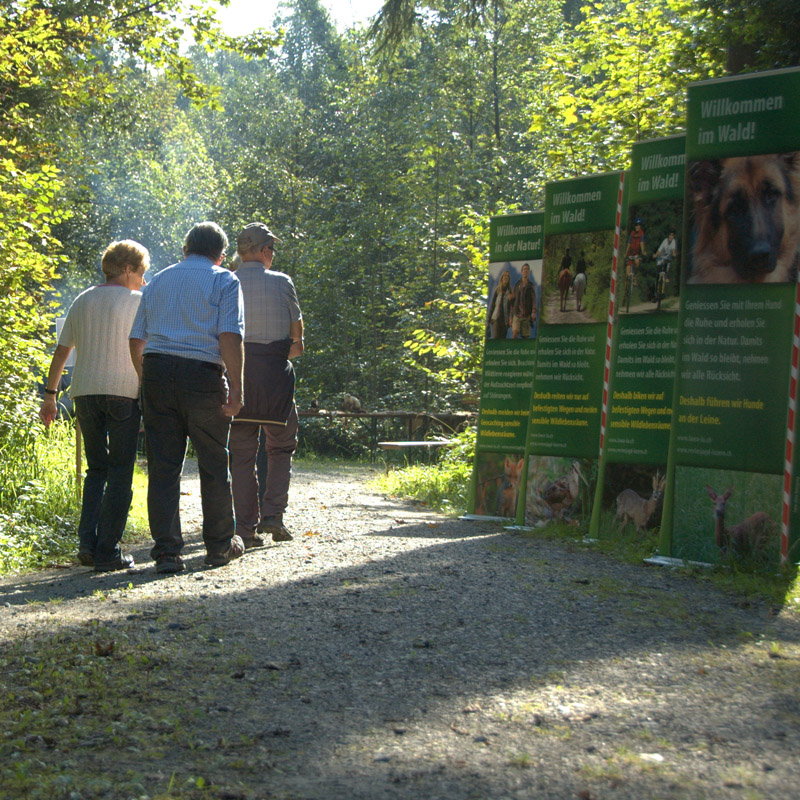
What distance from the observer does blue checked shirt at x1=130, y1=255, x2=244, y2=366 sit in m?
6.42

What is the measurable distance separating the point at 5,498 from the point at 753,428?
5.84 metres

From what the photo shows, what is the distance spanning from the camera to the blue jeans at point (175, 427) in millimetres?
6406

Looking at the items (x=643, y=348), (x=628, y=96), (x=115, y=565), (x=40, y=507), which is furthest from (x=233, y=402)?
(x=628, y=96)

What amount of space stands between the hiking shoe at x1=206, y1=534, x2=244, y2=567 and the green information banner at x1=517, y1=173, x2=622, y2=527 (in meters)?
2.86

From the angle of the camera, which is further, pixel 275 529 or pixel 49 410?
pixel 275 529

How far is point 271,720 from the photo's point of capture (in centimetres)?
360

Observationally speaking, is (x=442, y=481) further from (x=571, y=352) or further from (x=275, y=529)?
(x=275, y=529)

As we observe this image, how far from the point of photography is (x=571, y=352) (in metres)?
8.63

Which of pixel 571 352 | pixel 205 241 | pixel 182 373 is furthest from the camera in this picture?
pixel 571 352

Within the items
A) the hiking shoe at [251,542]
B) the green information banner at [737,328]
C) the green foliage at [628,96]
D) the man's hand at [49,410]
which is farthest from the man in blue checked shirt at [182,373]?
the green foliage at [628,96]

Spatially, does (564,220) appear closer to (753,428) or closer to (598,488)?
(598,488)

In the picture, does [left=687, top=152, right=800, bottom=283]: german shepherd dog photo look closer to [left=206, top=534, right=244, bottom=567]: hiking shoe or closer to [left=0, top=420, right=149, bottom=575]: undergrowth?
[left=206, top=534, right=244, bottom=567]: hiking shoe

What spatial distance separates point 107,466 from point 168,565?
2.97 feet

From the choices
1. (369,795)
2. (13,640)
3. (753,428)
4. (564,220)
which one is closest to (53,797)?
(369,795)
